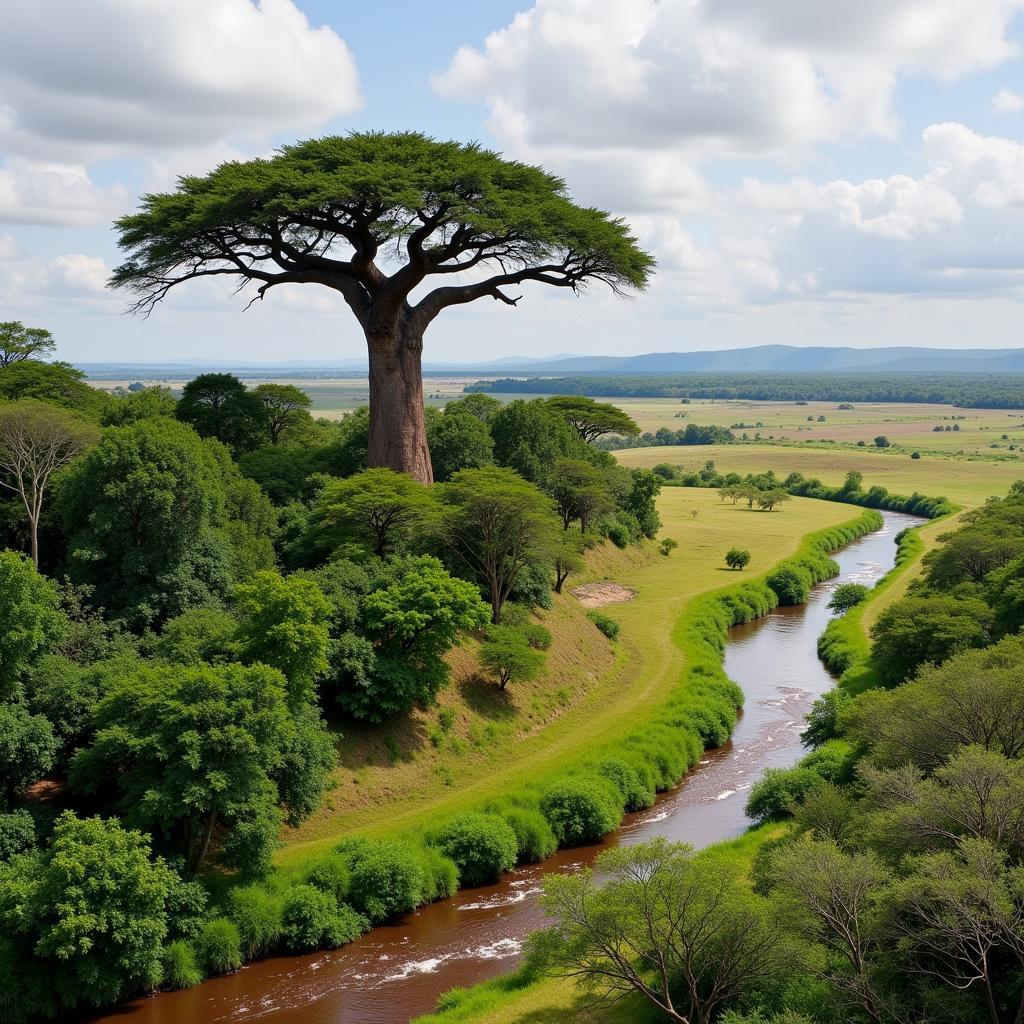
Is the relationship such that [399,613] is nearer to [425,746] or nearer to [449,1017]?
[425,746]

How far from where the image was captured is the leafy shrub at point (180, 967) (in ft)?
75.8

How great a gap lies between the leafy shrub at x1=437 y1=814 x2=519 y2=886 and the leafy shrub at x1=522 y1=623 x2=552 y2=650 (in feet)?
46.5

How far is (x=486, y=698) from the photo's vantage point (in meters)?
39.6

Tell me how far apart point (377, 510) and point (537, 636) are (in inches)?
359

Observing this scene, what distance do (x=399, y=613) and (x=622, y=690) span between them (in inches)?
571

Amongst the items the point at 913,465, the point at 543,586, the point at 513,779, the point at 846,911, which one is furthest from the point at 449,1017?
the point at 913,465

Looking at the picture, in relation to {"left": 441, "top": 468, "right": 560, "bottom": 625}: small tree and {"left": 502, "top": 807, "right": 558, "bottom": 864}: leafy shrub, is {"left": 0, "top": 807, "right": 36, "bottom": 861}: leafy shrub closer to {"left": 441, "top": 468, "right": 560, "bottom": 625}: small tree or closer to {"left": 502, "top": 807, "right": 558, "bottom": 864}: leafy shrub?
{"left": 502, "top": 807, "right": 558, "bottom": 864}: leafy shrub

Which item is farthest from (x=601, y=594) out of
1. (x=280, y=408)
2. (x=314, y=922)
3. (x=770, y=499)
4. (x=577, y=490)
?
(x=770, y=499)

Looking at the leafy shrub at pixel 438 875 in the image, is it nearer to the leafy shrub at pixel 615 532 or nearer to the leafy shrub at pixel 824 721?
the leafy shrub at pixel 824 721

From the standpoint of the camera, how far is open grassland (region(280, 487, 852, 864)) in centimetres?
3148

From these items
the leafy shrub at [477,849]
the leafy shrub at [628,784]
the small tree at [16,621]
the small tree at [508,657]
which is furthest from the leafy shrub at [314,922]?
the small tree at [508,657]

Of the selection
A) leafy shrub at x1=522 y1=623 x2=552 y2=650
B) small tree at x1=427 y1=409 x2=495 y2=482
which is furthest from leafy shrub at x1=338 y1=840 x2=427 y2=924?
small tree at x1=427 y1=409 x2=495 y2=482

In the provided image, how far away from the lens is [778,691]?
160ft

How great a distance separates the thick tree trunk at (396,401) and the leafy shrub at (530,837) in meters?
19.5
